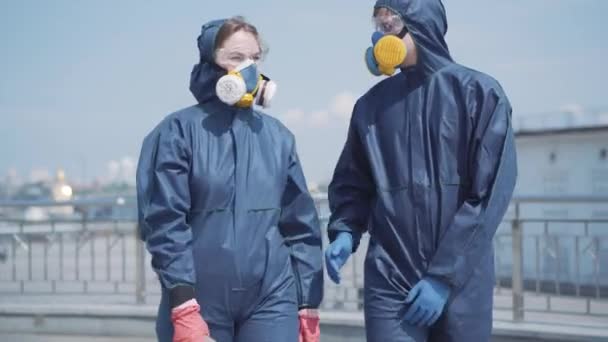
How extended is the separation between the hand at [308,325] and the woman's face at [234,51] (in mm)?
916

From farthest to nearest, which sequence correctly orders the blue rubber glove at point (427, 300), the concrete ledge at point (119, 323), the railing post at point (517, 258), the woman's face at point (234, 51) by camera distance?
the railing post at point (517, 258)
the concrete ledge at point (119, 323)
the woman's face at point (234, 51)
the blue rubber glove at point (427, 300)

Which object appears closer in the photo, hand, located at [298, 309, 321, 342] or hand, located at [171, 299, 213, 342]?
hand, located at [171, 299, 213, 342]

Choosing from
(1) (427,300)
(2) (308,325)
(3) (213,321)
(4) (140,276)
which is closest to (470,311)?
(1) (427,300)

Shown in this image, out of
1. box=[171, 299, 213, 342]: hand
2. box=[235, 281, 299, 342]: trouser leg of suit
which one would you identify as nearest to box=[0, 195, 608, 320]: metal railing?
box=[235, 281, 299, 342]: trouser leg of suit

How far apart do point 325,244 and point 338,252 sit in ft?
9.74

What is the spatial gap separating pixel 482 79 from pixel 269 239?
892 millimetres

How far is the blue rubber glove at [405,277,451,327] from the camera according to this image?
263 cm

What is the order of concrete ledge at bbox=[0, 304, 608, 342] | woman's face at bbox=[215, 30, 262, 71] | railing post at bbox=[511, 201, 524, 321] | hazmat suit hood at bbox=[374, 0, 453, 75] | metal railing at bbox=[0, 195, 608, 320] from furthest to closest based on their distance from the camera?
metal railing at bbox=[0, 195, 608, 320], railing post at bbox=[511, 201, 524, 321], concrete ledge at bbox=[0, 304, 608, 342], woman's face at bbox=[215, 30, 262, 71], hazmat suit hood at bbox=[374, 0, 453, 75]

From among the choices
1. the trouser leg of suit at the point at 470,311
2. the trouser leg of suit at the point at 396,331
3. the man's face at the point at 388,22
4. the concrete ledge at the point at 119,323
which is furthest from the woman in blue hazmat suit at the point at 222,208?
the concrete ledge at the point at 119,323

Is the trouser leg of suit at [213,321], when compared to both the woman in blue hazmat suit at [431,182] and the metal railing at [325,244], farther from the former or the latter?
the metal railing at [325,244]

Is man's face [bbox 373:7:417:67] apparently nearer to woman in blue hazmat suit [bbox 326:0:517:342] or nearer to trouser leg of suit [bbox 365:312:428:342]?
woman in blue hazmat suit [bbox 326:0:517:342]

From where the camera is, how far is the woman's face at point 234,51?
2.93 meters

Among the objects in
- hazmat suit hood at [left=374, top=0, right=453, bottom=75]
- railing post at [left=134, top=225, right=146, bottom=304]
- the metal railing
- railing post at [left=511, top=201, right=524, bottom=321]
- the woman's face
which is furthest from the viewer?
railing post at [left=134, top=225, right=146, bottom=304]

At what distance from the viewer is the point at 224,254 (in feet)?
9.11
